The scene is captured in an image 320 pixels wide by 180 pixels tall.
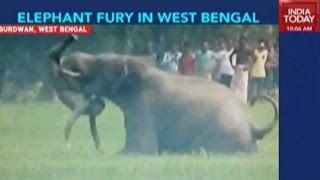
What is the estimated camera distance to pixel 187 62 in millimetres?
1508

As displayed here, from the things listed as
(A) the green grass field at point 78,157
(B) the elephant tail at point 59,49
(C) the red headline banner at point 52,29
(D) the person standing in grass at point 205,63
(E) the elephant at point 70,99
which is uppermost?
(C) the red headline banner at point 52,29

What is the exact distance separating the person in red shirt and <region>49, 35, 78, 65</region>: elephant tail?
232 mm

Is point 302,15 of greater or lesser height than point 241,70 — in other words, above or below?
above

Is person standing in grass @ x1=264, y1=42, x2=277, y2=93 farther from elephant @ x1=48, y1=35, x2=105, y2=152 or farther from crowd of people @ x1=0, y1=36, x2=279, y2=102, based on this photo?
elephant @ x1=48, y1=35, x2=105, y2=152

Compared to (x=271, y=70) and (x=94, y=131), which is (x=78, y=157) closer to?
(x=94, y=131)

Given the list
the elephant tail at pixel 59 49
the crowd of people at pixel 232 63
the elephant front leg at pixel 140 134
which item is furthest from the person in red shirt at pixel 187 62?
the elephant tail at pixel 59 49

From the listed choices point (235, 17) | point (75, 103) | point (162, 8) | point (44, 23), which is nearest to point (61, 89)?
point (75, 103)

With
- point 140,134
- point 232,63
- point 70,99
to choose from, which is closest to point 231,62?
point 232,63

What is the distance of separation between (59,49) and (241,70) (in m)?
0.39

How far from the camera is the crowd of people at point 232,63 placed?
4.93 ft

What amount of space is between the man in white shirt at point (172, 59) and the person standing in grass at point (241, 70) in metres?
0.11

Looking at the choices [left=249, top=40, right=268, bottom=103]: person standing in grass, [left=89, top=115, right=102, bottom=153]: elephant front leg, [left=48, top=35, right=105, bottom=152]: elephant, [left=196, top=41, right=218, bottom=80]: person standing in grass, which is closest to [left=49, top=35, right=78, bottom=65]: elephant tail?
[left=48, top=35, right=105, bottom=152]: elephant

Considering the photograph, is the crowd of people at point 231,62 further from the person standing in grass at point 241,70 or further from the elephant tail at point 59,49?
the elephant tail at point 59,49

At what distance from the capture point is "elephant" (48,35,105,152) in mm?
1525
